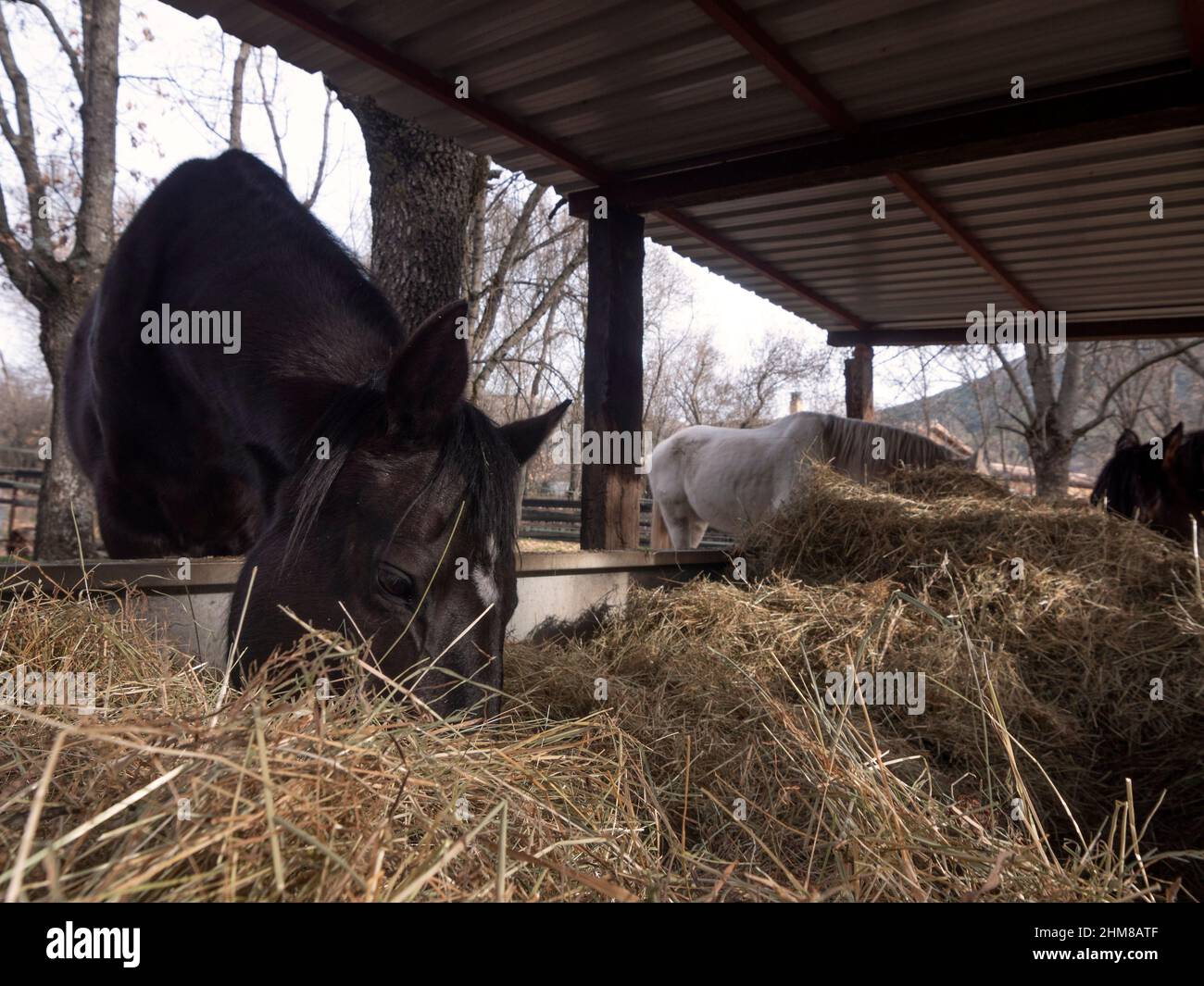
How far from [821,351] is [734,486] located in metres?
19.6

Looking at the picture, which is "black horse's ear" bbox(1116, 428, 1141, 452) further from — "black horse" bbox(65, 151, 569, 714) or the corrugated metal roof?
"black horse" bbox(65, 151, 569, 714)

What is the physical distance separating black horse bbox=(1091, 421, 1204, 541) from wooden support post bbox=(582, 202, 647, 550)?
3390 millimetres

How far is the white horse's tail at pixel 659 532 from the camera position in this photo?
9305 mm

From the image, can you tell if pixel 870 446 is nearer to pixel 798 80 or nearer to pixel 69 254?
pixel 798 80

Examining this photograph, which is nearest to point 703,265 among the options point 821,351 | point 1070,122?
point 1070,122

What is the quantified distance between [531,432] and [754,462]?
5.43 meters

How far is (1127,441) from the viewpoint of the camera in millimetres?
5762

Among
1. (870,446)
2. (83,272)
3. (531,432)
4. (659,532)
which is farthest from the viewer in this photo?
(659,532)

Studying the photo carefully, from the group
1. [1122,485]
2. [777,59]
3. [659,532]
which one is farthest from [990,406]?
[777,59]

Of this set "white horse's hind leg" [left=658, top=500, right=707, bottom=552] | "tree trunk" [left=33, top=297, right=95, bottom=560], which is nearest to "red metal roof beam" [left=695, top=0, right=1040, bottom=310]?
"white horse's hind leg" [left=658, top=500, right=707, bottom=552]

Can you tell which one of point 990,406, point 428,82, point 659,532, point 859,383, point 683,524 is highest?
point 990,406

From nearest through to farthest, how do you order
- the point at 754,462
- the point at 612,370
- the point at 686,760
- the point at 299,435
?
the point at 686,760 < the point at 299,435 < the point at 612,370 < the point at 754,462
